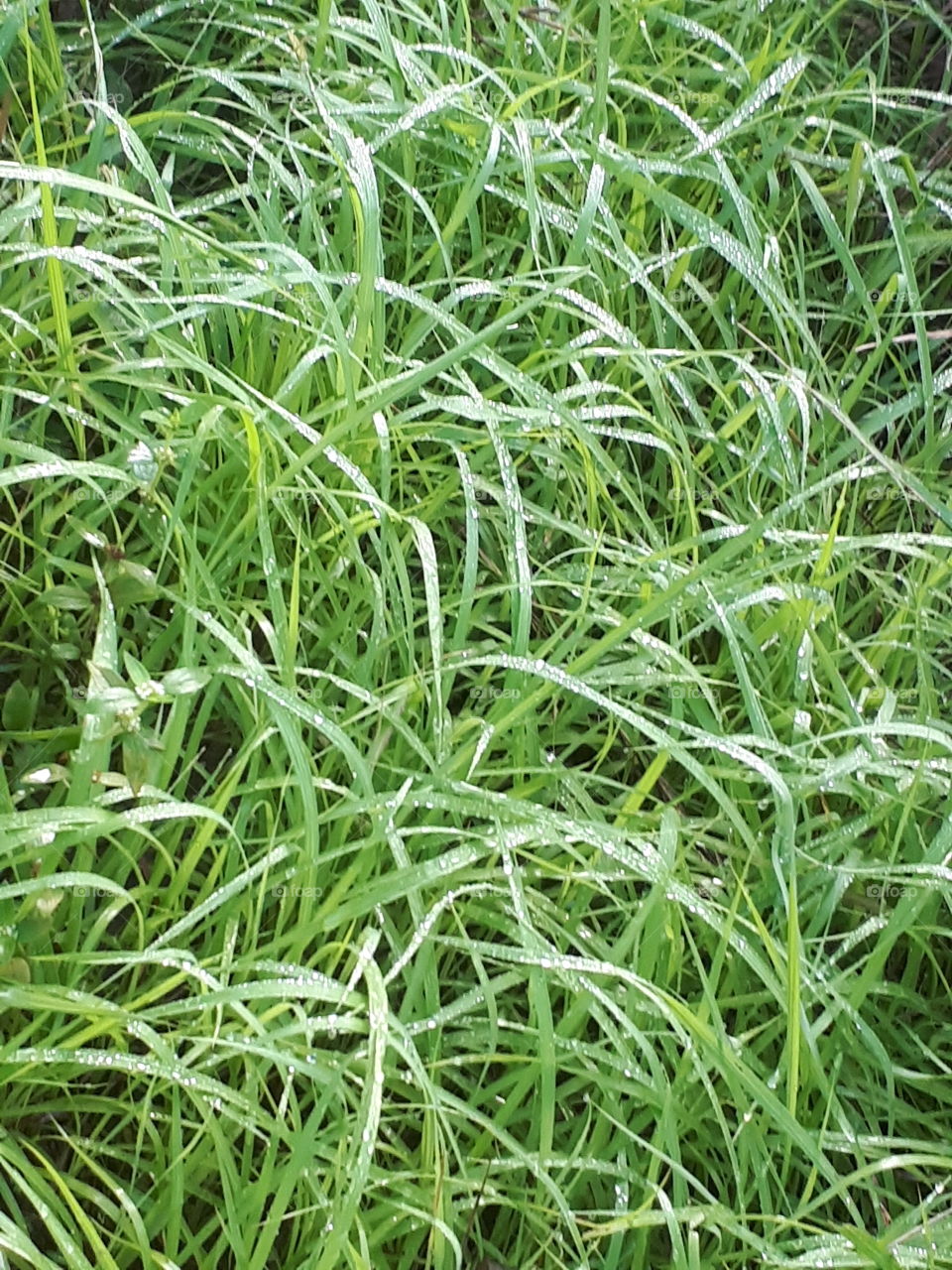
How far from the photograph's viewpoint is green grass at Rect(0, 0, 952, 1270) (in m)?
0.81

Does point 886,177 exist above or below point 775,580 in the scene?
above

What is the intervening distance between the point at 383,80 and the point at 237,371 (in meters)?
0.42

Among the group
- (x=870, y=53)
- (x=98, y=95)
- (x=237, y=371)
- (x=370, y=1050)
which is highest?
(x=98, y=95)

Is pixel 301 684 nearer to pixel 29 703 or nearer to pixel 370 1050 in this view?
pixel 29 703

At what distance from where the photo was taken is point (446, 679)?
0.96 m

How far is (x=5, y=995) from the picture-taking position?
0.75m

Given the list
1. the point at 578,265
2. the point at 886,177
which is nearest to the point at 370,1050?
the point at 578,265

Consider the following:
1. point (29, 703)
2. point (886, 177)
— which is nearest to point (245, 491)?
point (29, 703)

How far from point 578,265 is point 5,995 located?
0.83 m

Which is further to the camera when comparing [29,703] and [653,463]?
[653,463]

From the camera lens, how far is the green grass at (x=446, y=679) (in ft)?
2.64

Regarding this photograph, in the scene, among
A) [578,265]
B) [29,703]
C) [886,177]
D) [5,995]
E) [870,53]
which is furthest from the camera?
[870,53]

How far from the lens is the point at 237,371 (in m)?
1.04

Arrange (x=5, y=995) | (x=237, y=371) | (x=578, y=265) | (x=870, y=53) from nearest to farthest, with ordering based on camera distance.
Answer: (x=5, y=995), (x=237, y=371), (x=578, y=265), (x=870, y=53)
